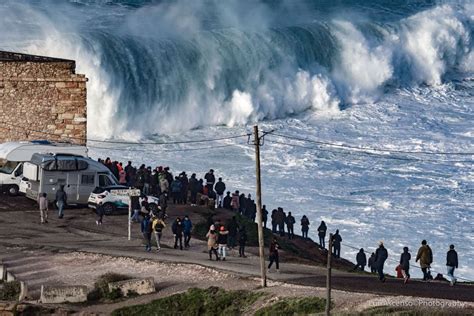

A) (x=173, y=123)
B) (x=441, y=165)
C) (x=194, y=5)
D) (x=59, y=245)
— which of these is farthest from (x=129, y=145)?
(x=59, y=245)

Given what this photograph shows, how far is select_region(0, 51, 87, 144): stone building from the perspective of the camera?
42.3 metres

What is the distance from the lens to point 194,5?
73500 millimetres

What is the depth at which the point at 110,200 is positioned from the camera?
38781mm

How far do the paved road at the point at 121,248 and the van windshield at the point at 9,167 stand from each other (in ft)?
2.32

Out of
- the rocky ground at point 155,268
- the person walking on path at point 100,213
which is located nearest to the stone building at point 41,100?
the rocky ground at point 155,268

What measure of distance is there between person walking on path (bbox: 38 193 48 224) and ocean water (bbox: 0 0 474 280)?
29.1ft

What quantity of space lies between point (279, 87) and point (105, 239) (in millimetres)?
32922

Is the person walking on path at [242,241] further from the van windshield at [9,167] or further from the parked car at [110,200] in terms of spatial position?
the van windshield at [9,167]

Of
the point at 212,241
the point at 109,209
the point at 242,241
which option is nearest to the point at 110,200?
the point at 109,209

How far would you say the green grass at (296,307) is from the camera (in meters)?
28.1

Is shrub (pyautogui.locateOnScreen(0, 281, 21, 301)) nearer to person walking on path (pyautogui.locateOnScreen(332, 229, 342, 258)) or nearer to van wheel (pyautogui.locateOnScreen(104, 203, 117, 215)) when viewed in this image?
van wheel (pyautogui.locateOnScreen(104, 203, 117, 215))

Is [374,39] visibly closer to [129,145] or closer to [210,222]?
[129,145]

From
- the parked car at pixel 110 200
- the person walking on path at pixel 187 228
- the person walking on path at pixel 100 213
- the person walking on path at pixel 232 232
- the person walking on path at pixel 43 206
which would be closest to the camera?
the person walking on path at pixel 187 228

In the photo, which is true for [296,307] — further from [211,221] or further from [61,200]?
[61,200]
